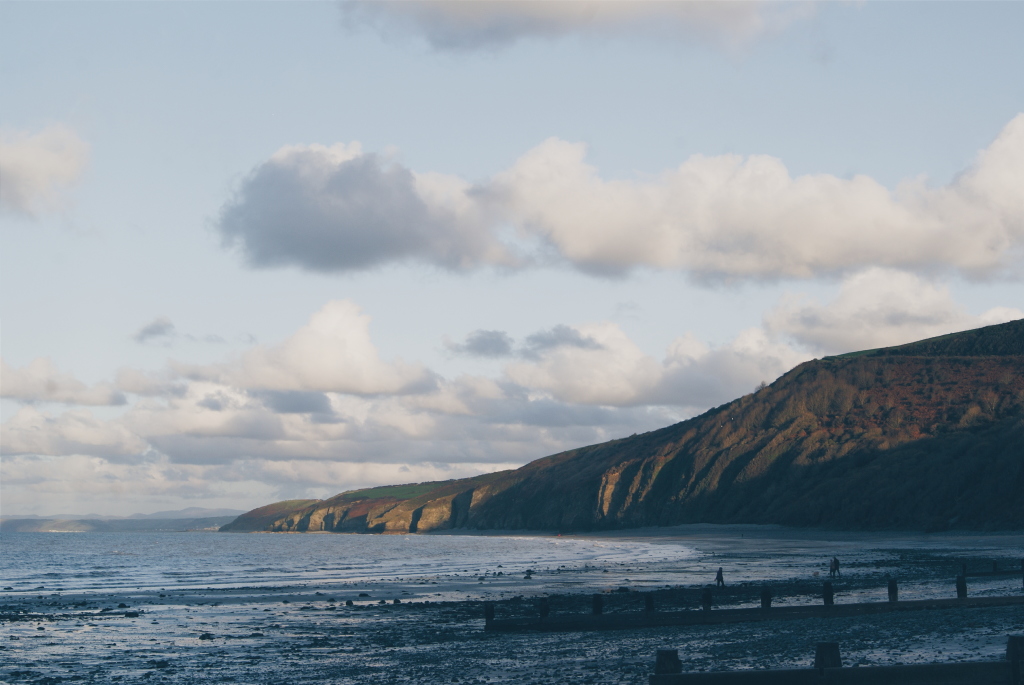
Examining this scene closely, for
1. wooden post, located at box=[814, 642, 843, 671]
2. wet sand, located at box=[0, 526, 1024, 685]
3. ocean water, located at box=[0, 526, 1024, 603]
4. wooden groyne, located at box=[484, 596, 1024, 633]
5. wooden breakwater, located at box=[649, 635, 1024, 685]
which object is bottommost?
ocean water, located at box=[0, 526, 1024, 603]

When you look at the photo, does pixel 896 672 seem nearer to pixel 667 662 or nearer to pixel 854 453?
pixel 667 662

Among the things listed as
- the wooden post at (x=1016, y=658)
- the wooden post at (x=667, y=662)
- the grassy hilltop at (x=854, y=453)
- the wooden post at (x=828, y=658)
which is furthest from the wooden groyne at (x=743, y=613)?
the grassy hilltop at (x=854, y=453)

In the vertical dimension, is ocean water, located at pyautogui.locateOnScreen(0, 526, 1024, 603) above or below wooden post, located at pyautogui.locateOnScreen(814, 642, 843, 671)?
below

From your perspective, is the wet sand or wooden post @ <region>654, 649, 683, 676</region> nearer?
wooden post @ <region>654, 649, 683, 676</region>

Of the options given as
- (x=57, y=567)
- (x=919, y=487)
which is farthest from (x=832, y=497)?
(x=57, y=567)

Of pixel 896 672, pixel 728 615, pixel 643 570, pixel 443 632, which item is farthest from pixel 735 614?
pixel 643 570

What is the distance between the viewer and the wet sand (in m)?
23.6

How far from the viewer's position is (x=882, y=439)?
13512 centimetres

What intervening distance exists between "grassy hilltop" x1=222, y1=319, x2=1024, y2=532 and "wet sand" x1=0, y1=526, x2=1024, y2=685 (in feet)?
172

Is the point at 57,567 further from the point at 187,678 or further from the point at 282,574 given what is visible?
the point at 187,678

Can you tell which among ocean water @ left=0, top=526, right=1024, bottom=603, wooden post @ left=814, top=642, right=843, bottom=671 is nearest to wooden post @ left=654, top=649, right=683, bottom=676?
wooden post @ left=814, top=642, right=843, bottom=671

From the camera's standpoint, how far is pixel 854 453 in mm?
134375

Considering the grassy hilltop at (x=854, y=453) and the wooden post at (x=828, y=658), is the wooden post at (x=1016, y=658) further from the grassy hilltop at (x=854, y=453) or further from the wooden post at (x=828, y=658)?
the grassy hilltop at (x=854, y=453)

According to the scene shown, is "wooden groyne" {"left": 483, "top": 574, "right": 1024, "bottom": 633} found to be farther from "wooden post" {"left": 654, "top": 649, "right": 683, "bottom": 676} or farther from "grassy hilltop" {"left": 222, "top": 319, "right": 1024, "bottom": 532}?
"grassy hilltop" {"left": 222, "top": 319, "right": 1024, "bottom": 532}
